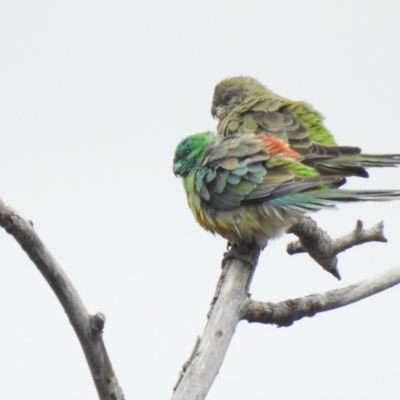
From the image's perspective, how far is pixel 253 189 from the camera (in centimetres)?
658

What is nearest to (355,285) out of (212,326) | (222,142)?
(212,326)

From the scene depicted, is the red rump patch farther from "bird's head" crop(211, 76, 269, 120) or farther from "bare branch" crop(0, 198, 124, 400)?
"bird's head" crop(211, 76, 269, 120)

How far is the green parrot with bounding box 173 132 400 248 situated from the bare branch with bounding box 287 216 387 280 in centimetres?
36

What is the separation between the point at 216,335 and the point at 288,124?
12.2 feet

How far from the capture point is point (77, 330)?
4406mm

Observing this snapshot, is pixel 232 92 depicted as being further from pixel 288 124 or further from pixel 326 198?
pixel 326 198

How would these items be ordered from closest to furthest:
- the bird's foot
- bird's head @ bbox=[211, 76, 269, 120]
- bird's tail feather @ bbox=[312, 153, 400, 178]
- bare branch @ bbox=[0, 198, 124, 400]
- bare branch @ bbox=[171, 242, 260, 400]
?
1. bare branch @ bbox=[0, 198, 124, 400]
2. bare branch @ bbox=[171, 242, 260, 400]
3. the bird's foot
4. bird's tail feather @ bbox=[312, 153, 400, 178]
5. bird's head @ bbox=[211, 76, 269, 120]

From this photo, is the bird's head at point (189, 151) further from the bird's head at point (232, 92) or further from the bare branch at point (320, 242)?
the bird's head at point (232, 92)

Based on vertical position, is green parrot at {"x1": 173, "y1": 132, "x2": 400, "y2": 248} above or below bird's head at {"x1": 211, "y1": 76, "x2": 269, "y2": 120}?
below

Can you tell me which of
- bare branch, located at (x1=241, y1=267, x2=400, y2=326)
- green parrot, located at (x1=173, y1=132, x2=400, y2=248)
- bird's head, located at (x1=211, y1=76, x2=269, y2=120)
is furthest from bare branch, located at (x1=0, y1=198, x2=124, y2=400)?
bird's head, located at (x1=211, y1=76, x2=269, y2=120)

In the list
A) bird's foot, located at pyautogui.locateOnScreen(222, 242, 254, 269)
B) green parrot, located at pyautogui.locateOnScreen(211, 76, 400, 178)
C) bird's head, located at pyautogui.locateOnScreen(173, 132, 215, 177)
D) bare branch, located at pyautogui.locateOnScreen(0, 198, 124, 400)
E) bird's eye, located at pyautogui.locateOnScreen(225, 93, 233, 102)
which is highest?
bird's eye, located at pyautogui.locateOnScreen(225, 93, 233, 102)

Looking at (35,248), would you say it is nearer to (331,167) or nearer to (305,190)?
(305,190)

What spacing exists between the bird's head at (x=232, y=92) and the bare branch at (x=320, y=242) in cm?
320

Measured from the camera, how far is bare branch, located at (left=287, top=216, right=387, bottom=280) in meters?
6.80
